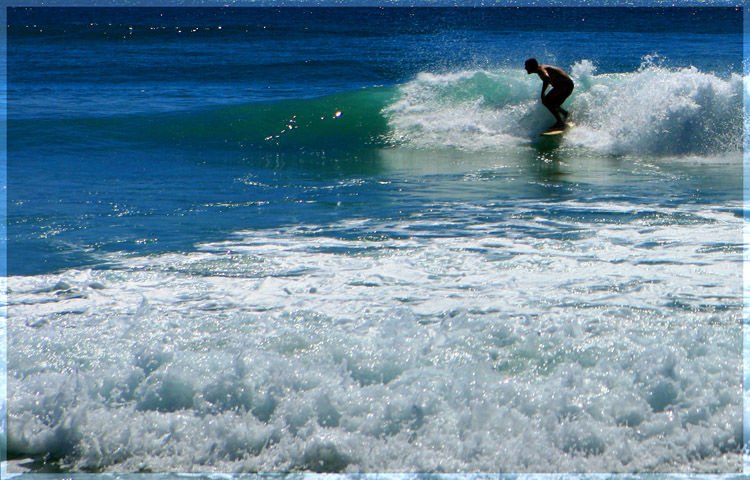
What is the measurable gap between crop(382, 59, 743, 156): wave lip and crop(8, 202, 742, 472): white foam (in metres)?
6.48

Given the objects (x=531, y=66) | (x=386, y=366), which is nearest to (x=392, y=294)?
(x=386, y=366)

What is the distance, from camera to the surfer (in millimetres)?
11898


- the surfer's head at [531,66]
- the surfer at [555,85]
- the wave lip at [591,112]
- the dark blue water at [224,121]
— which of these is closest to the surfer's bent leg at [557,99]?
the surfer at [555,85]

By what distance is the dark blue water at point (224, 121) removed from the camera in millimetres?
7074

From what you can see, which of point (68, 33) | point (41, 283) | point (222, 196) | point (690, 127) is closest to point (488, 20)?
point (68, 33)

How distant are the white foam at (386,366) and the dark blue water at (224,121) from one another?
1588 mm

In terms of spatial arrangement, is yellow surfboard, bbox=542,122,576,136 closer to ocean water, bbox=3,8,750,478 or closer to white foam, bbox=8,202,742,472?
ocean water, bbox=3,8,750,478

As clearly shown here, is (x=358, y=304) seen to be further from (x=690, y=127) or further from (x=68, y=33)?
(x=68, y=33)

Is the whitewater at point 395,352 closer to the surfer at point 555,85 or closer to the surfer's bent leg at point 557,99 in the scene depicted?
the surfer at point 555,85

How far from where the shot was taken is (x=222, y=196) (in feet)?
26.8

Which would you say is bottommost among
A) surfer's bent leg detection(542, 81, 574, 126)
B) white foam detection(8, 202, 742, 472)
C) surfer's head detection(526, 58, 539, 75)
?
white foam detection(8, 202, 742, 472)

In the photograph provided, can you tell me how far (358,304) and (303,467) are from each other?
1.54 meters

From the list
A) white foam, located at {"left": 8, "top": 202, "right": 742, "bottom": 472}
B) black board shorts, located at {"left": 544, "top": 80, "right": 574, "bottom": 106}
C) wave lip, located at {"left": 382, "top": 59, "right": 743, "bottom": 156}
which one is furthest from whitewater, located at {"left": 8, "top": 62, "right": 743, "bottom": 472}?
black board shorts, located at {"left": 544, "top": 80, "right": 574, "bottom": 106}

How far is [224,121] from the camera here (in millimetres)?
14312
